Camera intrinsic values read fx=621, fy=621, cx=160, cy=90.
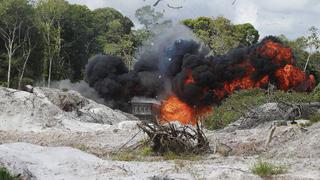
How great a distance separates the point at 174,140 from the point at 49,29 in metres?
39.6

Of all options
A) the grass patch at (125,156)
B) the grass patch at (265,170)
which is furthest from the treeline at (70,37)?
the grass patch at (265,170)

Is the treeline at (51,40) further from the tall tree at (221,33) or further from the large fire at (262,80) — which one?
the large fire at (262,80)

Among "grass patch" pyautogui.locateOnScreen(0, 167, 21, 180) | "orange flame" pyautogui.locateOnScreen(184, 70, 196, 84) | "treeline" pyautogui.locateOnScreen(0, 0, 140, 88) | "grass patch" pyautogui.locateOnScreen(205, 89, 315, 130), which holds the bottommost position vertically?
"grass patch" pyautogui.locateOnScreen(0, 167, 21, 180)

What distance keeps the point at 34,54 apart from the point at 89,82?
8.39 meters

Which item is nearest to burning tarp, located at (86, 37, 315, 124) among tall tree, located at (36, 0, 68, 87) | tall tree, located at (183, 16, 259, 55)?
tall tree, located at (36, 0, 68, 87)

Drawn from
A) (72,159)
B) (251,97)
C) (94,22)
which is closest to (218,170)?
(72,159)

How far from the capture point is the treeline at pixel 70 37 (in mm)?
52219

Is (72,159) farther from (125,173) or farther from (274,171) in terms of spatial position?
(274,171)

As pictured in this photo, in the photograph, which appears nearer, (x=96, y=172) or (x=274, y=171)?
(x=274, y=171)

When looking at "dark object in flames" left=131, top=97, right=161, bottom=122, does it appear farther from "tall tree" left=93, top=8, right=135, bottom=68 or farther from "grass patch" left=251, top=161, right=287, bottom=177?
"grass patch" left=251, top=161, right=287, bottom=177

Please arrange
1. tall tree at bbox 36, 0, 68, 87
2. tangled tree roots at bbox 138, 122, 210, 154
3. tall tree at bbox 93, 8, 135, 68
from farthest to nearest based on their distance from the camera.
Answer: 1. tall tree at bbox 93, 8, 135, 68
2. tall tree at bbox 36, 0, 68, 87
3. tangled tree roots at bbox 138, 122, 210, 154

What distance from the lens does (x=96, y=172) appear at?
1277 centimetres

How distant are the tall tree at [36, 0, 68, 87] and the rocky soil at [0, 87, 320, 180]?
23769 millimetres

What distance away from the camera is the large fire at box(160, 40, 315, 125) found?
39.8m
